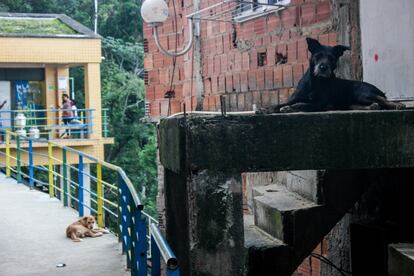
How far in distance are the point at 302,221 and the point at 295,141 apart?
1.41 m

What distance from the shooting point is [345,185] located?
5.45 m

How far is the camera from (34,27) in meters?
22.5

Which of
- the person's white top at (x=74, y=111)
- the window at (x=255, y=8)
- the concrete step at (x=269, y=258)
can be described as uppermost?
the window at (x=255, y=8)

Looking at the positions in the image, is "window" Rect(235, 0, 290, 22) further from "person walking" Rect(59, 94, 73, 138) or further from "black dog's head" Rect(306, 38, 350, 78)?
"person walking" Rect(59, 94, 73, 138)

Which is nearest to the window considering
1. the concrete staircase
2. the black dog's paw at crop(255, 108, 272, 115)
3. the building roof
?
the concrete staircase

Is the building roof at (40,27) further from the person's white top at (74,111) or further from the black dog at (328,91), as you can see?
the black dog at (328,91)

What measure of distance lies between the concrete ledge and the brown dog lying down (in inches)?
190

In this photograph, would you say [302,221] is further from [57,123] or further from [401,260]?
[57,123]

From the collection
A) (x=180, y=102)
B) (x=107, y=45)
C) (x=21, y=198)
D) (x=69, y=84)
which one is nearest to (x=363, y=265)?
(x=180, y=102)

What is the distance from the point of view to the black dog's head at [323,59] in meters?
4.86

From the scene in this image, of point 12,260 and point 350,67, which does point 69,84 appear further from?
point 350,67

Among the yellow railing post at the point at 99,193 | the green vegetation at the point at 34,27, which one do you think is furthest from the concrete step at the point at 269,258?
the green vegetation at the point at 34,27

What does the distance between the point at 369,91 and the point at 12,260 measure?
14.8ft

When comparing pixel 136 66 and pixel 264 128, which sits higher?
pixel 136 66
